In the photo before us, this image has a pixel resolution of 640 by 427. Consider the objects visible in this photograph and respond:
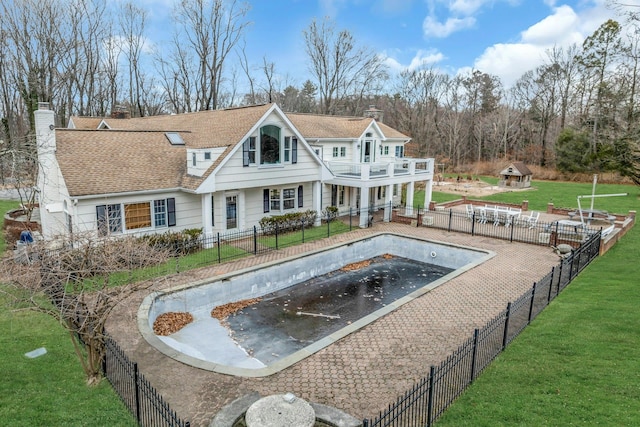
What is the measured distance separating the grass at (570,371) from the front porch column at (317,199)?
539 inches

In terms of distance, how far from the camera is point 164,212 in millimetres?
18703

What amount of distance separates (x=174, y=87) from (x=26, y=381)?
161ft

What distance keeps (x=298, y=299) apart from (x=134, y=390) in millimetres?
8203

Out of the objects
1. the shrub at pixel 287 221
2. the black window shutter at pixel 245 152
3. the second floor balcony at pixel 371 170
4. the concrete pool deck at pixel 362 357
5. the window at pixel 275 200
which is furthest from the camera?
the second floor balcony at pixel 371 170

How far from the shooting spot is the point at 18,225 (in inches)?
785

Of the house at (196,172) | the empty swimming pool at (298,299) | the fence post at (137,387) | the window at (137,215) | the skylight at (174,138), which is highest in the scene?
the skylight at (174,138)

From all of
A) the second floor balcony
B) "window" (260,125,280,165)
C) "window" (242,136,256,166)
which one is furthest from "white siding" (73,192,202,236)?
the second floor balcony

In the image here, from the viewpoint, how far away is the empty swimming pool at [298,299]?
11.0 m

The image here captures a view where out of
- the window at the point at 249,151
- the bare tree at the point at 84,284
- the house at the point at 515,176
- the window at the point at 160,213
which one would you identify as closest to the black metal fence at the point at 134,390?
the bare tree at the point at 84,284

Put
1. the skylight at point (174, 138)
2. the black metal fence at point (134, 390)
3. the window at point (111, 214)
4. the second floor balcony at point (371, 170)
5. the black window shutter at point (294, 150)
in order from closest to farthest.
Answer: the black metal fence at point (134, 390)
the window at point (111, 214)
the skylight at point (174, 138)
the black window shutter at point (294, 150)
the second floor balcony at point (371, 170)

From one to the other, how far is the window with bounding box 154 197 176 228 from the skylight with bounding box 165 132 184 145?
4.21m

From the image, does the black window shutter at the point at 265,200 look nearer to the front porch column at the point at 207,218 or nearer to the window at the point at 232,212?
the window at the point at 232,212

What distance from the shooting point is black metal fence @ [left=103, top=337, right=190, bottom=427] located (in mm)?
6912

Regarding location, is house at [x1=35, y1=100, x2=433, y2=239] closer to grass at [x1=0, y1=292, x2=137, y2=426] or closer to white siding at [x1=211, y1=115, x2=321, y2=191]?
white siding at [x1=211, y1=115, x2=321, y2=191]
